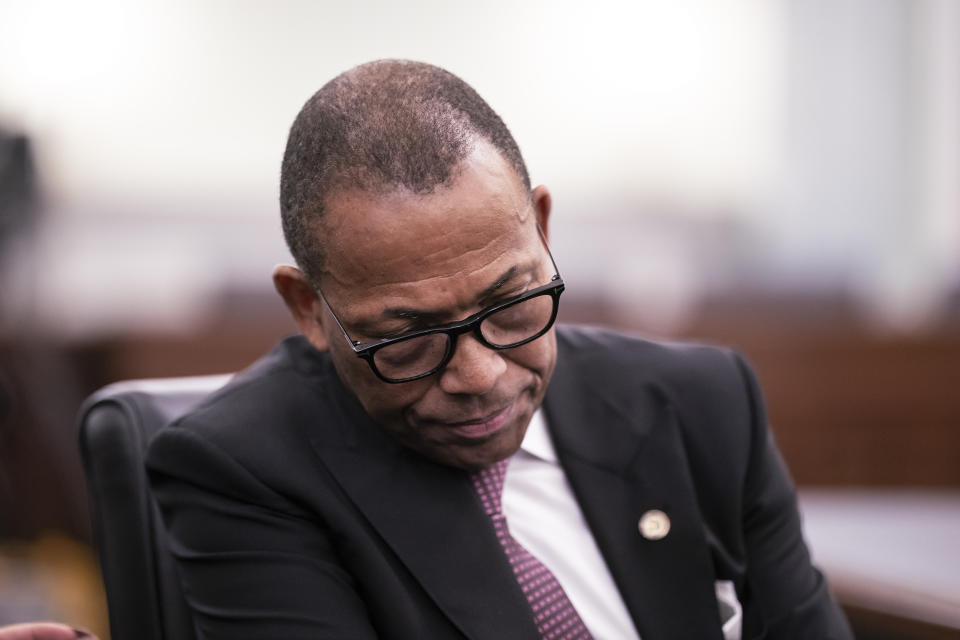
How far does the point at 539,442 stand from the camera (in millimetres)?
1434

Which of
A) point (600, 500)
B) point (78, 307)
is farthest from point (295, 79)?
point (600, 500)

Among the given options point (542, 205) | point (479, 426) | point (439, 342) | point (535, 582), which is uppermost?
point (542, 205)

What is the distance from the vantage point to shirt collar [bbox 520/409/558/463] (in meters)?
1.42

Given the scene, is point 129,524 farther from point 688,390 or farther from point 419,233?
point 688,390

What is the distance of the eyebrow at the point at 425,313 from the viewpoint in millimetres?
1139

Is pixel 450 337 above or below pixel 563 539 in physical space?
above

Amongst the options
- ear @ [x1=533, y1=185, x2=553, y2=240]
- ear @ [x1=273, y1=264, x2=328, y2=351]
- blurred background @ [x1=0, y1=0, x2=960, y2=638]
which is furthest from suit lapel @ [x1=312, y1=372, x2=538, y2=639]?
blurred background @ [x1=0, y1=0, x2=960, y2=638]

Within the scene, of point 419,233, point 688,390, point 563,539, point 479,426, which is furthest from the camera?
point 688,390

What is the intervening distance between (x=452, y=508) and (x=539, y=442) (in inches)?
8.0

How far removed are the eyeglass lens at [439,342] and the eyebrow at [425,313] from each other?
0.06ft

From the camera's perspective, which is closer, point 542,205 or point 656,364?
point 542,205

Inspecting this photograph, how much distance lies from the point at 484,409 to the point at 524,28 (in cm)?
304

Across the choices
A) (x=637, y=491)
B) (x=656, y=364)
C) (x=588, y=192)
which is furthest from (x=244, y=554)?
(x=588, y=192)

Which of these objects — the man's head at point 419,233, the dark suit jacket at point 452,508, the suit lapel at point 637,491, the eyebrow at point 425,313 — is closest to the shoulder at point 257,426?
the dark suit jacket at point 452,508
